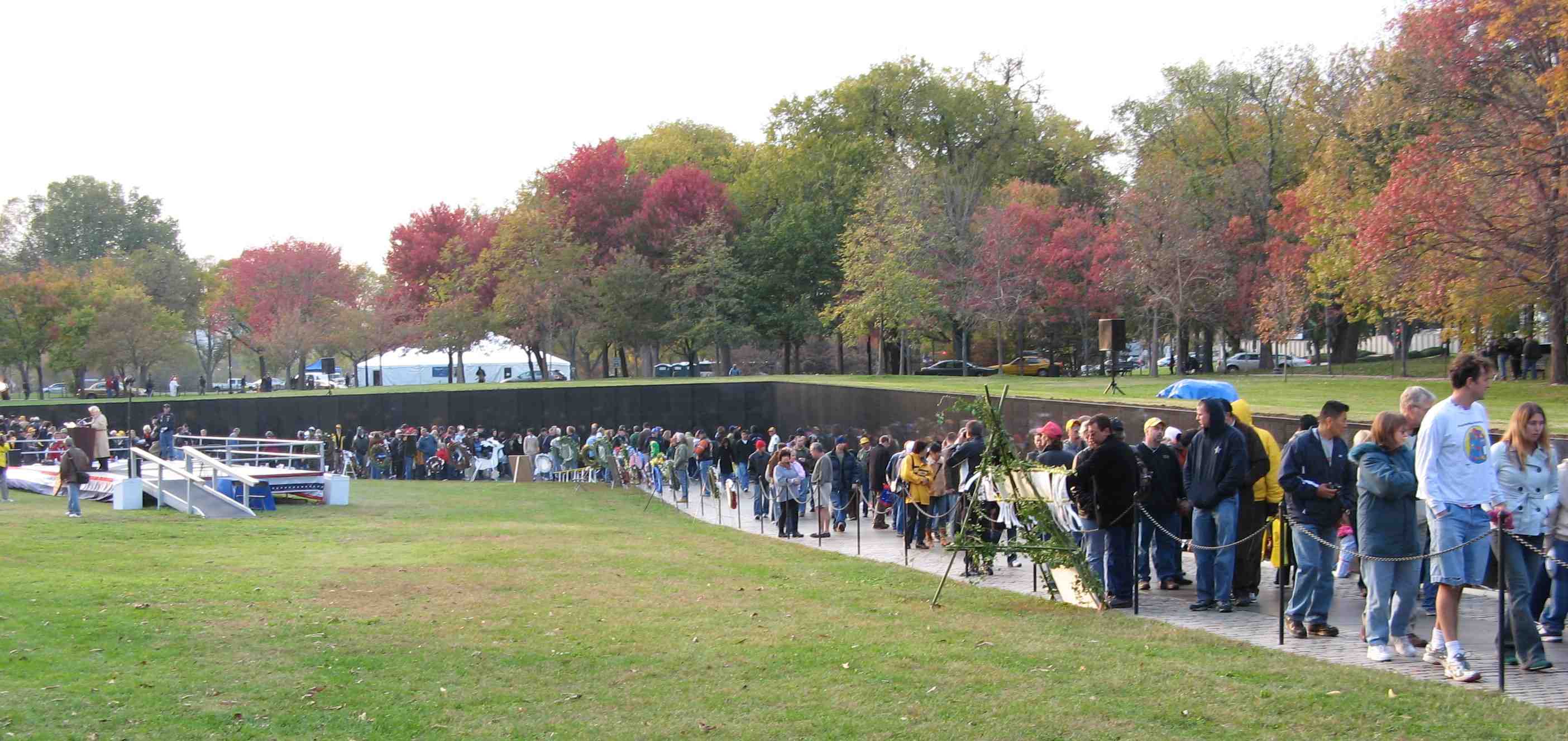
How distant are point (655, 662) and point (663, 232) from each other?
4676 centimetres

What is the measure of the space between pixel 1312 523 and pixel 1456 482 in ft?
4.82

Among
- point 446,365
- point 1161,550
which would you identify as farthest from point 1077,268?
point 1161,550

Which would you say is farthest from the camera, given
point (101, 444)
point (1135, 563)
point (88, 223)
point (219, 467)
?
point (88, 223)

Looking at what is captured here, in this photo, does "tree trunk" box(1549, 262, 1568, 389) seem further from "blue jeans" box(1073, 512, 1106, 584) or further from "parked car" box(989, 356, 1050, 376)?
"parked car" box(989, 356, 1050, 376)

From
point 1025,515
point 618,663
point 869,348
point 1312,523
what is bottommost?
point 618,663

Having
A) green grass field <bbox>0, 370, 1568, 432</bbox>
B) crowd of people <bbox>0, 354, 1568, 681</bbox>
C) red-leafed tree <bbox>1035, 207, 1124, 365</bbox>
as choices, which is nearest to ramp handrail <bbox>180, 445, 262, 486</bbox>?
crowd of people <bbox>0, 354, 1568, 681</bbox>

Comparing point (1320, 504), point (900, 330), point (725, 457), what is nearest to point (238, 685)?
point (1320, 504)

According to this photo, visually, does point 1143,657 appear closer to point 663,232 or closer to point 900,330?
point 900,330

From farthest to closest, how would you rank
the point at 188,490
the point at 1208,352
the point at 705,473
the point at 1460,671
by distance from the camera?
the point at 1208,352, the point at 705,473, the point at 188,490, the point at 1460,671

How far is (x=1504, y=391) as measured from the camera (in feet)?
81.6

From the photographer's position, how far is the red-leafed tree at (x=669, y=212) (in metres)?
53.8

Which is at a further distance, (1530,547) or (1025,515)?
(1025,515)

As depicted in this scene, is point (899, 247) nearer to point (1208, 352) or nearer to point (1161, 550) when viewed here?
point (1208, 352)

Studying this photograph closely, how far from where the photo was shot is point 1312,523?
28.7 ft
